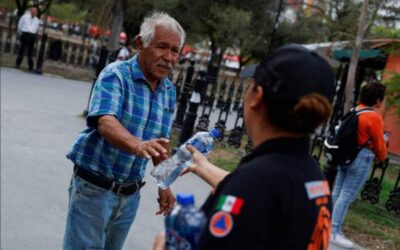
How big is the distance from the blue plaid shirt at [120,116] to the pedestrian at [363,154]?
11.0ft

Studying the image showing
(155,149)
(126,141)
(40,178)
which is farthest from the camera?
(40,178)

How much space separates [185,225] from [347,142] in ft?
15.3

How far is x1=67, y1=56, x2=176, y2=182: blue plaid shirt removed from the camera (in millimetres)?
2850

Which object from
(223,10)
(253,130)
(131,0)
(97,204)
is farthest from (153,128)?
(223,10)

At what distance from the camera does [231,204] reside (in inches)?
61.2

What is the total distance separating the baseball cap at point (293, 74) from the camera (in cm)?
161

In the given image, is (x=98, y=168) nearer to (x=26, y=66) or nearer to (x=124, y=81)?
(x=124, y=81)

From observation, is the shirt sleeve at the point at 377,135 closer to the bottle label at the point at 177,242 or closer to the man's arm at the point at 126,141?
the man's arm at the point at 126,141

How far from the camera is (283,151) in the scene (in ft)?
5.51

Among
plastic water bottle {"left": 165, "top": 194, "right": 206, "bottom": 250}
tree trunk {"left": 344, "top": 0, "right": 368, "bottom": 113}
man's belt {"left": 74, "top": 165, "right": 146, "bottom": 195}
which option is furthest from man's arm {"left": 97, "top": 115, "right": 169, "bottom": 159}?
tree trunk {"left": 344, "top": 0, "right": 368, "bottom": 113}

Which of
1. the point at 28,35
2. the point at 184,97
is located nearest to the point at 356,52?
the point at 184,97

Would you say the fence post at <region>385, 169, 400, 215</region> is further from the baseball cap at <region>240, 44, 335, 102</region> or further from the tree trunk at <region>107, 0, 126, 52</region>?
the tree trunk at <region>107, 0, 126, 52</region>

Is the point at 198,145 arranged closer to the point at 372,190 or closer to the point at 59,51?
the point at 372,190

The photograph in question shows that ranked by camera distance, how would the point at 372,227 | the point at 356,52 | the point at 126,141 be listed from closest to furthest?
1. the point at 126,141
2. the point at 372,227
3. the point at 356,52
